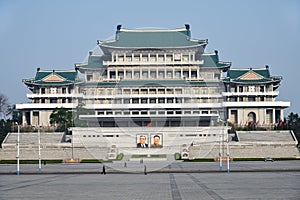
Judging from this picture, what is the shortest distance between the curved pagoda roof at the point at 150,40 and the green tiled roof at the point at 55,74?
699cm

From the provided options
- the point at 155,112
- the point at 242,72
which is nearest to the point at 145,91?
the point at 155,112

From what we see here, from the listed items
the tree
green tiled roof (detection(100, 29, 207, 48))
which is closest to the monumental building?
green tiled roof (detection(100, 29, 207, 48))

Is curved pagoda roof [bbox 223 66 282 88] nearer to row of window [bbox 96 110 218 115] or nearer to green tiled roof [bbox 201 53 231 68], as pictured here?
green tiled roof [bbox 201 53 231 68]

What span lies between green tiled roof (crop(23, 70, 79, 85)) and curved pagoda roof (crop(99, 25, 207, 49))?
699 centimetres

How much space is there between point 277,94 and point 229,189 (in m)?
42.8

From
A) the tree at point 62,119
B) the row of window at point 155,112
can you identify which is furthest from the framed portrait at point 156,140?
the tree at point 62,119

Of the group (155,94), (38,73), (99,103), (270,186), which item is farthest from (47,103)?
(270,186)

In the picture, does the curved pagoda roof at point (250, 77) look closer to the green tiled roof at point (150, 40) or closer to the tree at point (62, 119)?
the green tiled roof at point (150, 40)

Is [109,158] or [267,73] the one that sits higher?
[267,73]

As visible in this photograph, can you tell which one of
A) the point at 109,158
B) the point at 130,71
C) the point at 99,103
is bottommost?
the point at 109,158

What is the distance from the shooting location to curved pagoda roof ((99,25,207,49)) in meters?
56.4

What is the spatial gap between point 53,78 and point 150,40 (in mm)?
12145

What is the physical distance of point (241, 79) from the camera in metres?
59.0

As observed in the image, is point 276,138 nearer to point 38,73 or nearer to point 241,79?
point 241,79
